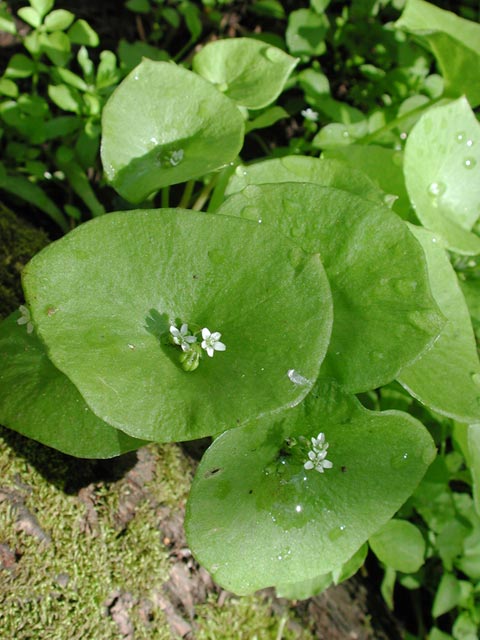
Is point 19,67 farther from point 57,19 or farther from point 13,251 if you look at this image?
point 13,251

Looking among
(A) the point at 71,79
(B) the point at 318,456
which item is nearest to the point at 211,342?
(B) the point at 318,456

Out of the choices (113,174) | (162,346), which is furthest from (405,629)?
(113,174)

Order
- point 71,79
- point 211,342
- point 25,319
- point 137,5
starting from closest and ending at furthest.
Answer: point 211,342 → point 25,319 → point 71,79 → point 137,5

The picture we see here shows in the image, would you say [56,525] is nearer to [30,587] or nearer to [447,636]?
[30,587]

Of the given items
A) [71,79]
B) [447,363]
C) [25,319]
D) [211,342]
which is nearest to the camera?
[211,342]

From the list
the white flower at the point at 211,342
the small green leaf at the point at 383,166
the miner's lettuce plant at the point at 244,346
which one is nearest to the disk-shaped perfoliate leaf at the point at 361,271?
the miner's lettuce plant at the point at 244,346

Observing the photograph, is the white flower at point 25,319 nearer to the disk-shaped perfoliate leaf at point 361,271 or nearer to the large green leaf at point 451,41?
the disk-shaped perfoliate leaf at point 361,271
